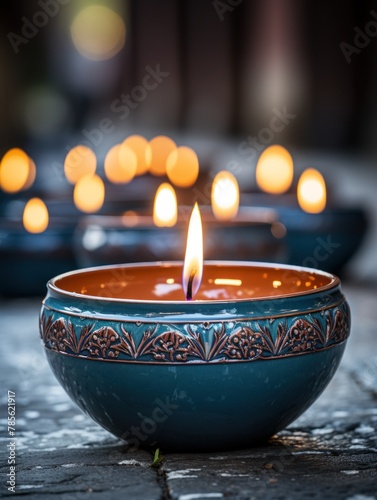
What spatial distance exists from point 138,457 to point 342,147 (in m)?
5.54

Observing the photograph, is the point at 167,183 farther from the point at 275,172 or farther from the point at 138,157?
the point at 138,157

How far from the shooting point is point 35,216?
13.2 ft

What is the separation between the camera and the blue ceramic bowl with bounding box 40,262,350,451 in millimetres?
1751

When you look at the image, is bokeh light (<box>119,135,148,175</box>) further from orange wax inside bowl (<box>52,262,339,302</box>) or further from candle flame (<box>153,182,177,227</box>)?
orange wax inside bowl (<box>52,262,339,302</box>)

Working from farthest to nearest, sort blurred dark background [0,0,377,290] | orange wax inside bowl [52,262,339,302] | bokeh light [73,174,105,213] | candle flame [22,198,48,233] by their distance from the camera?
1. blurred dark background [0,0,377,290]
2. bokeh light [73,174,105,213]
3. candle flame [22,198,48,233]
4. orange wax inside bowl [52,262,339,302]

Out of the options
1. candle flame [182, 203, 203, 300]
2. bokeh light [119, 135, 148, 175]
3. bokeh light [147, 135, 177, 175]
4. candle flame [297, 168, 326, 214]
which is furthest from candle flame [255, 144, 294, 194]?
candle flame [182, 203, 203, 300]

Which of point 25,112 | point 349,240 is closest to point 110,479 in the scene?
point 349,240

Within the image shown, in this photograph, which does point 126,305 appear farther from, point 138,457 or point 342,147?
point 342,147

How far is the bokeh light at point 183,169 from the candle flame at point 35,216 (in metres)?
1.75

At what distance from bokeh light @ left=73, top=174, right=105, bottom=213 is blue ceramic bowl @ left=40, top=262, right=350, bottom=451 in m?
2.41

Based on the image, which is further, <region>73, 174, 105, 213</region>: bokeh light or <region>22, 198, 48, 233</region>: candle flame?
<region>73, 174, 105, 213</region>: bokeh light

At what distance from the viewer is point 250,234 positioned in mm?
3324

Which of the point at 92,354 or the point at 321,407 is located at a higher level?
the point at 92,354

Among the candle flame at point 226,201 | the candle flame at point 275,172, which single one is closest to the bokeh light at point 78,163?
the candle flame at point 275,172
